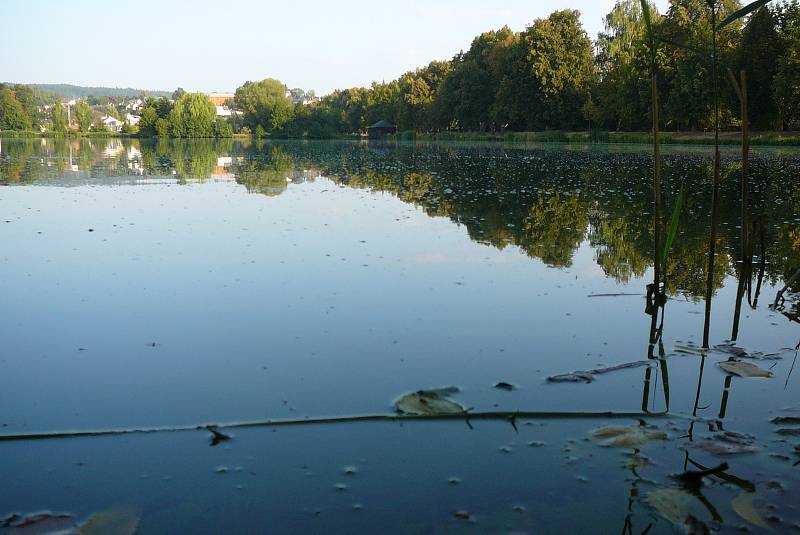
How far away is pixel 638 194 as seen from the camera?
1647cm

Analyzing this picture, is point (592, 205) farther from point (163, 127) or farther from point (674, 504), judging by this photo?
point (163, 127)

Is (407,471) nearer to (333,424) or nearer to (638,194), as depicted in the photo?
(333,424)

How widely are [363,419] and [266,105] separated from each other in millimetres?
122162

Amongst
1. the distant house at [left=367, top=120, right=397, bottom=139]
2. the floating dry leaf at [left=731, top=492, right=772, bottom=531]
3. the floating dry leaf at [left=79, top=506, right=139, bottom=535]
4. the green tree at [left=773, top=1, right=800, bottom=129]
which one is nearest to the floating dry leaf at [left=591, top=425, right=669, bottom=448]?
the floating dry leaf at [left=731, top=492, right=772, bottom=531]

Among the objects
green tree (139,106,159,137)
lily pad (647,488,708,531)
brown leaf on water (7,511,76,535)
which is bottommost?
brown leaf on water (7,511,76,535)

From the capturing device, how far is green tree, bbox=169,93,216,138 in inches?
4331

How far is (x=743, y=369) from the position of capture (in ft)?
15.2

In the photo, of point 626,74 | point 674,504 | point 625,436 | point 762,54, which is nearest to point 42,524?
point 674,504

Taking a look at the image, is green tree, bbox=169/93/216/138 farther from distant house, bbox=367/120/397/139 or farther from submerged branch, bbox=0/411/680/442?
submerged branch, bbox=0/411/680/442

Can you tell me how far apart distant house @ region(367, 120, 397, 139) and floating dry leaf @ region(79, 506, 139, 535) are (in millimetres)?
98364

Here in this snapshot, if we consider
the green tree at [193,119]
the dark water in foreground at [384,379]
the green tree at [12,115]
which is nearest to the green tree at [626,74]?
the dark water in foreground at [384,379]

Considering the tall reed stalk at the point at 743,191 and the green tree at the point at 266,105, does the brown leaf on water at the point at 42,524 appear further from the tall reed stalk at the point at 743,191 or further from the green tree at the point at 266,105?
the green tree at the point at 266,105

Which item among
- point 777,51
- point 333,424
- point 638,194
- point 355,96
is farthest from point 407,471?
point 355,96

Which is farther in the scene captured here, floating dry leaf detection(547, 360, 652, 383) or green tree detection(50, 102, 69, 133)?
green tree detection(50, 102, 69, 133)
